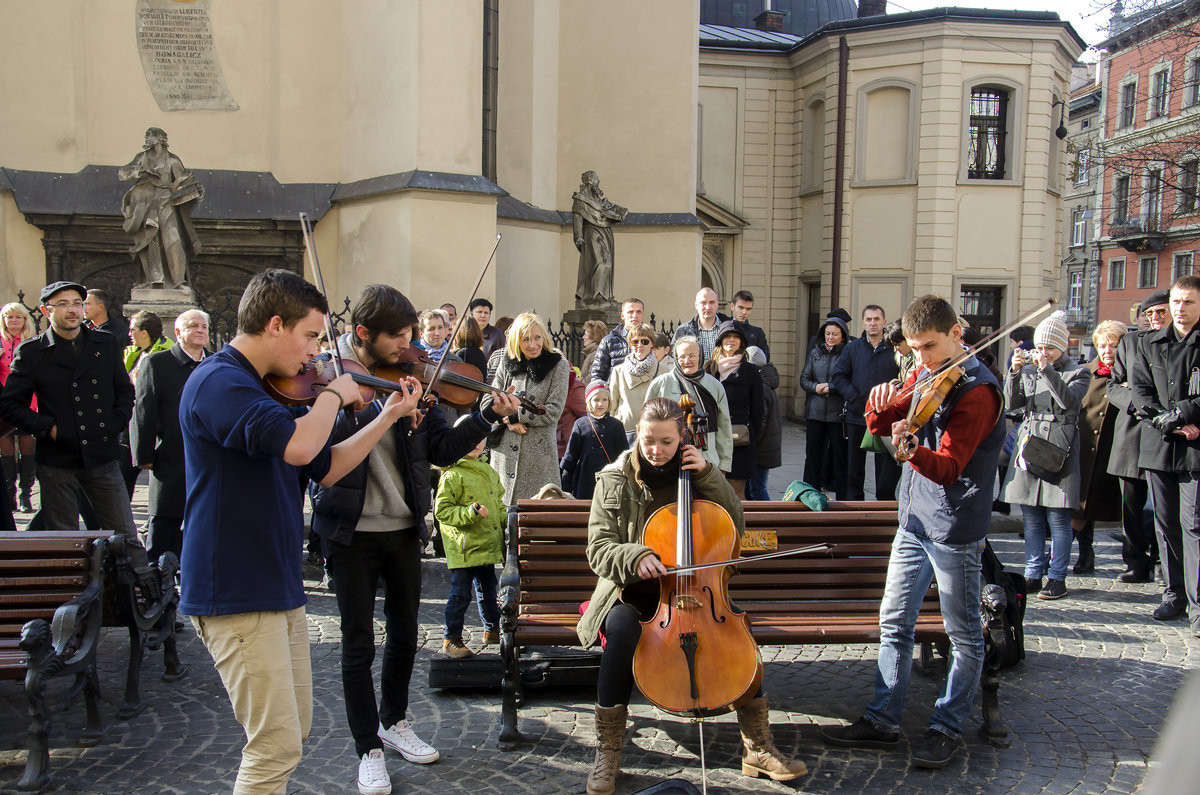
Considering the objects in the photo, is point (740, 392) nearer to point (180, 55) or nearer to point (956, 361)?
point (956, 361)

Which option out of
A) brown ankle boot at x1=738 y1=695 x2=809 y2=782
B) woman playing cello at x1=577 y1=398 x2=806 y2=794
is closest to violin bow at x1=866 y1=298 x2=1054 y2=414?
woman playing cello at x1=577 y1=398 x2=806 y2=794

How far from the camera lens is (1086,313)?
158ft

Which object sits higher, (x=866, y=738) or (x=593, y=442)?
(x=593, y=442)

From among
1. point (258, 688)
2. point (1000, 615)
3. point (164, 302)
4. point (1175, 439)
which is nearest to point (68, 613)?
point (258, 688)

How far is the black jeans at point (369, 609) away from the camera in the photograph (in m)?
3.76

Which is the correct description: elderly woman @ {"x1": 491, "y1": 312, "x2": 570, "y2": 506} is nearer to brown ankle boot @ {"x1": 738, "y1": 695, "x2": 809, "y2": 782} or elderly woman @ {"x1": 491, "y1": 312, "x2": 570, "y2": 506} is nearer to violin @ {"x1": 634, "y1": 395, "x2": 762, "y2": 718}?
violin @ {"x1": 634, "y1": 395, "x2": 762, "y2": 718}

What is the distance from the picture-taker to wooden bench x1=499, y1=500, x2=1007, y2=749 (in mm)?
4691

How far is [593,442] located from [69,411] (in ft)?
10.6

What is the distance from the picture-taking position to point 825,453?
9.49 metres

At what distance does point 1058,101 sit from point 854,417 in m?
18.5

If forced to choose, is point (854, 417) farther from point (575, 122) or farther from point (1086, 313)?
point (1086, 313)

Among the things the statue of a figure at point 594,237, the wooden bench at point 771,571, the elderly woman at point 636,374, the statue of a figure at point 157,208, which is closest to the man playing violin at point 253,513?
the wooden bench at point 771,571

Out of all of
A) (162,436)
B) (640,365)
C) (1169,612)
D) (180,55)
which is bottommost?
(1169,612)

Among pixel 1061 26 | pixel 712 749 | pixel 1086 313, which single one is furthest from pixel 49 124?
pixel 1086 313
